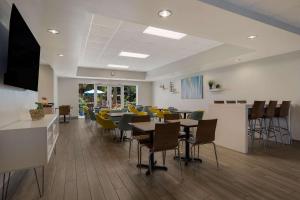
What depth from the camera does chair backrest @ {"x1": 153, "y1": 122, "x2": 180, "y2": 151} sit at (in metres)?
2.65

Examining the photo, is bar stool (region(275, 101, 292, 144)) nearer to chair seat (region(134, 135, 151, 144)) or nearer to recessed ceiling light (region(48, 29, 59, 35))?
chair seat (region(134, 135, 151, 144))

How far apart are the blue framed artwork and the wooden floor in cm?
467

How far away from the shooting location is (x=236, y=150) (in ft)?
13.8

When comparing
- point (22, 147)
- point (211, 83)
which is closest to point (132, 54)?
point (211, 83)

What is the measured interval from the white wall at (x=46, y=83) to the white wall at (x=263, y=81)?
6908 mm

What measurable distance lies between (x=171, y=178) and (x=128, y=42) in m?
4.28

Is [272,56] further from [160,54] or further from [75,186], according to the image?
[75,186]

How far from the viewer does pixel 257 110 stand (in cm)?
432

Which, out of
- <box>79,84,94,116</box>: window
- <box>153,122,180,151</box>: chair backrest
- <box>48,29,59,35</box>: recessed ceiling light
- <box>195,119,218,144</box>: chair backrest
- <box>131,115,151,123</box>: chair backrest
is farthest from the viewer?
<box>79,84,94,116</box>: window

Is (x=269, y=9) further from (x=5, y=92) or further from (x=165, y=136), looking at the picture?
(x=5, y=92)

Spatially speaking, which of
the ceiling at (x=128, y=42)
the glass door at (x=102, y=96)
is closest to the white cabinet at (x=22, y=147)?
the ceiling at (x=128, y=42)

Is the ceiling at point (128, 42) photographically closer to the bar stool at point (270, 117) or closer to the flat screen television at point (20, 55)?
the flat screen television at point (20, 55)

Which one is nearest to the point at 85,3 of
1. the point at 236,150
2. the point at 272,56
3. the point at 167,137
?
the point at 167,137

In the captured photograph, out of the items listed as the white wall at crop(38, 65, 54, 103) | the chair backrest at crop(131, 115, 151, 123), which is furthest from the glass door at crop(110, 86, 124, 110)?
the chair backrest at crop(131, 115, 151, 123)
